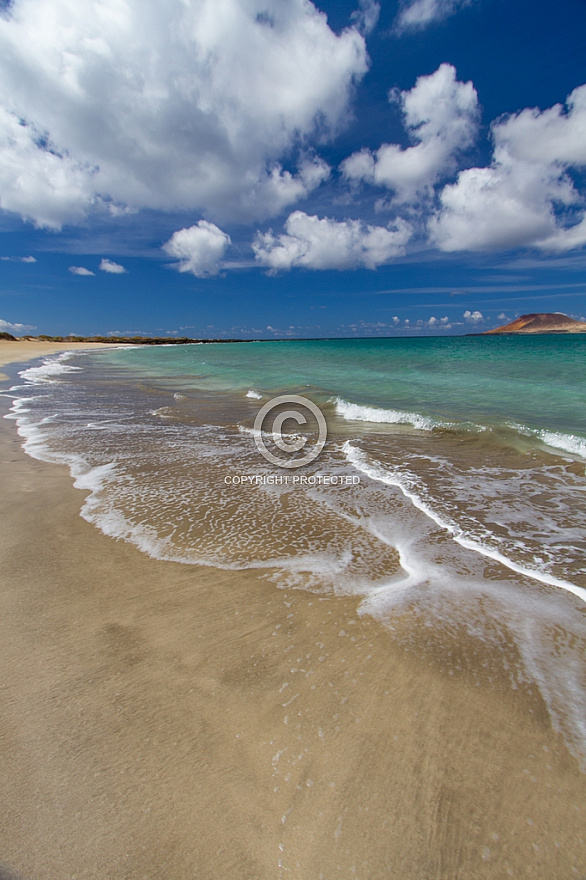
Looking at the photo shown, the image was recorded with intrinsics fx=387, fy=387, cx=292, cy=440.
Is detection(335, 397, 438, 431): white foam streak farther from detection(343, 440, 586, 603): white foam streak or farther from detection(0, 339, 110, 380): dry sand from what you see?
detection(0, 339, 110, 380): dry sand

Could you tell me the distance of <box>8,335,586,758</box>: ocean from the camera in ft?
10.5

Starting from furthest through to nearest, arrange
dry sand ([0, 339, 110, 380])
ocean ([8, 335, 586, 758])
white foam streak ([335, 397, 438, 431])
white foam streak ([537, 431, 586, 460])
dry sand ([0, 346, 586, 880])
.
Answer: dry sand ([0, 339, 110, 380])
white foam streak ([335, 397, 438, 431])
white foam streak ([537, 431, 586, 460])
ocean ([8, 335, 586, 758])
dry sand ([0, 346, 586, 880])

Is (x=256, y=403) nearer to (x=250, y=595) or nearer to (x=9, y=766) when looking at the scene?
(x=250, y=595)

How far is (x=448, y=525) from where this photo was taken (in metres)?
4.87

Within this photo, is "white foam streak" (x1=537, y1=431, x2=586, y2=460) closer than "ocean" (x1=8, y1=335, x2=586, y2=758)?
No

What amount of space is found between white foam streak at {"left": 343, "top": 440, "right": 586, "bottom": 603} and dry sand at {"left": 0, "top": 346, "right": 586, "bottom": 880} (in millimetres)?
1493

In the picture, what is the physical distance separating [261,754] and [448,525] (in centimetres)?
359

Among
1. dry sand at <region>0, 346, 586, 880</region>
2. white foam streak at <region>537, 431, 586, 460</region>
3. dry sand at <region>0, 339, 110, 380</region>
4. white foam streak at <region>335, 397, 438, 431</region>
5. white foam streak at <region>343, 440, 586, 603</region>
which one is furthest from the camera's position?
dry sand at <region>0, 339, 110, 380</region>

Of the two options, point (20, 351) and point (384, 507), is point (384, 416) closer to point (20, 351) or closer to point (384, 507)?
point (384, 507)

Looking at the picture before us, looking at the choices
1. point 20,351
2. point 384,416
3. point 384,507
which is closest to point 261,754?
point 384,507

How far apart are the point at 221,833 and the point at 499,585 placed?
2.98 meters

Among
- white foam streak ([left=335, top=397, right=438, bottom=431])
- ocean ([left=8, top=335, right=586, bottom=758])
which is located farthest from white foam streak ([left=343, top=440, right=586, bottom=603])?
white foam streak ([left=335, top=397, right=438, bottom=431])

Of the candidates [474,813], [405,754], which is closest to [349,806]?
[405,754]

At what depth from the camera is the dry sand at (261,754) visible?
165cm
